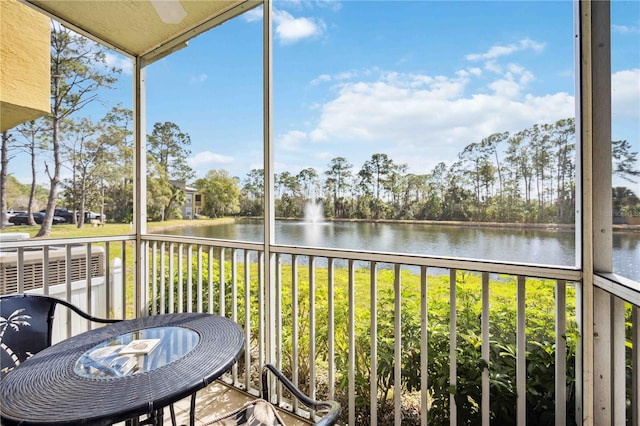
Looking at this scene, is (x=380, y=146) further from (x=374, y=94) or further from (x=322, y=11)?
(x=322, y=11)

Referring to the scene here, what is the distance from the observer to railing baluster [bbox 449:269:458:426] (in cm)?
148

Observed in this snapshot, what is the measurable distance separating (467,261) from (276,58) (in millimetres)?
1889

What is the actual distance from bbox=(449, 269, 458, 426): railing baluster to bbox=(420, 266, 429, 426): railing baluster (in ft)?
0.39

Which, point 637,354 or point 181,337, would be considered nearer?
point 637,354

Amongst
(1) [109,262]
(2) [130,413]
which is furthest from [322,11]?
(1) [109,262]

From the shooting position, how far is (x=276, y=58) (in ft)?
7.06

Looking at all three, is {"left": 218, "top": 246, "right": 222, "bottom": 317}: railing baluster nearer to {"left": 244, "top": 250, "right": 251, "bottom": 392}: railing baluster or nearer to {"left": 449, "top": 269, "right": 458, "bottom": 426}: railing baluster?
{"left": 244, "top": 250, "right": 251, "bottom": 392}: railing baluster

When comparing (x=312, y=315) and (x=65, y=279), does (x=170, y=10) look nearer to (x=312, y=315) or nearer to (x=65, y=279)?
(x=65, y=279)

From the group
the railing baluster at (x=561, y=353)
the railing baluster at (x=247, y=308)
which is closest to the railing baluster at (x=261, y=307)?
the railing baluster at (x=247, y=308)

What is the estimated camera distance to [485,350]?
4.75 feet

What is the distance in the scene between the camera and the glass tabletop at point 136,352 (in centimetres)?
106

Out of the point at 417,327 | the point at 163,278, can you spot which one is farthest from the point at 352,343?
the point at 163,278

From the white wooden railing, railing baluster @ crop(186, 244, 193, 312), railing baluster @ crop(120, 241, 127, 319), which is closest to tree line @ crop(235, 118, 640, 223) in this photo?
the white wooden railing

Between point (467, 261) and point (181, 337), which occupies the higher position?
point (467, 261)
